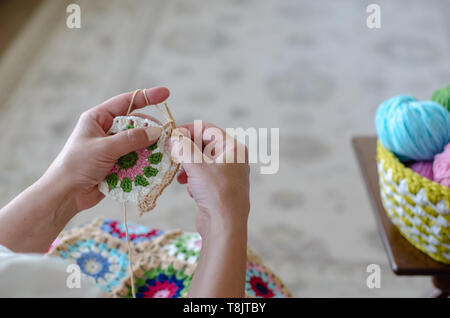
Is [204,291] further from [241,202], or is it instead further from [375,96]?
[375,96]

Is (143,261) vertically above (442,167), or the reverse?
(442,167)

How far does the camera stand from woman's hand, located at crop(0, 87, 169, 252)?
2.37 feet

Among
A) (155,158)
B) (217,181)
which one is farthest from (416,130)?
(155,158)

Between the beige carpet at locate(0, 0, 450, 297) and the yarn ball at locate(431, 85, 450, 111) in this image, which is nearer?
the yarn ball at locate(431, 85, 450, 111)

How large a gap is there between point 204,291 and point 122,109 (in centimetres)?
39

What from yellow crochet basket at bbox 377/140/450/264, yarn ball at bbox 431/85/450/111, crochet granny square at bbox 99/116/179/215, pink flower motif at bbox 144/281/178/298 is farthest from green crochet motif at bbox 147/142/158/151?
yarn ball at bbox 431/85/450/111

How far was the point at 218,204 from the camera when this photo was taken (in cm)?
69

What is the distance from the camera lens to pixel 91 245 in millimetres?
881

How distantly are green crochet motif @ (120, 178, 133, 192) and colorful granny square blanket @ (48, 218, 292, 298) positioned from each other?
129 millimetres

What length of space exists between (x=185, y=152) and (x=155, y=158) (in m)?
0.08

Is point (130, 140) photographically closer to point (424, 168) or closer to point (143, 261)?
point (143, 261)

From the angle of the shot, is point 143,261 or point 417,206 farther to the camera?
point 143,261

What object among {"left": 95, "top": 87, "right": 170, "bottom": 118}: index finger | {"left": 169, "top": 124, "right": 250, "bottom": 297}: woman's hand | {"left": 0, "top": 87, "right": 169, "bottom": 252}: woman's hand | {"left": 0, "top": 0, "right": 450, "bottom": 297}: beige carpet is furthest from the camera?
{"left": 0, "top": 0, "right": 450, "bottom": 297}: beige carpet

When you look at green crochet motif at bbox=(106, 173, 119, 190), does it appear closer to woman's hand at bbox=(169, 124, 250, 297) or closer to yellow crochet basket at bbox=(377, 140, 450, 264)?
woman's hand at bbox=(169, 124, 250, 297)
